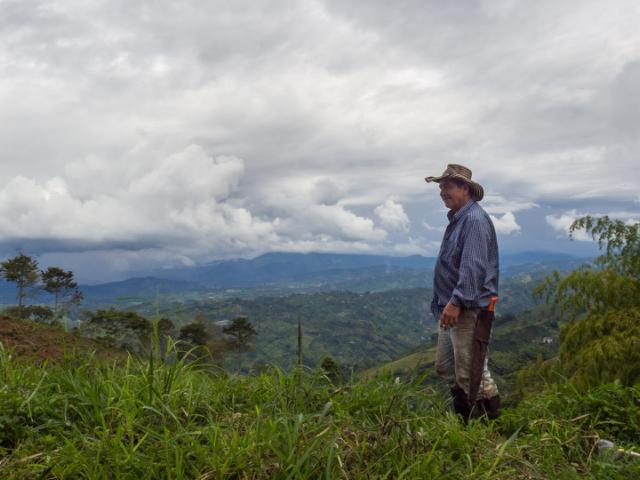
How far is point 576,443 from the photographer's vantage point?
3.86 metres

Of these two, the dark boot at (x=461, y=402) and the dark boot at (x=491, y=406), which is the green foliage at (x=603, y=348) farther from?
the dark boot at (x=461, y=402)

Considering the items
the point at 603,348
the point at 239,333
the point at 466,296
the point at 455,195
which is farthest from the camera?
the point at 239,333

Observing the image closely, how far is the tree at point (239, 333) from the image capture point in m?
63.1

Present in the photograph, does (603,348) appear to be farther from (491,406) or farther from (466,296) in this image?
(466,296)

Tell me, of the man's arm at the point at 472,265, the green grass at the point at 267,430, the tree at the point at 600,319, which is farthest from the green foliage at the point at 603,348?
the green grass at the point at 267,430

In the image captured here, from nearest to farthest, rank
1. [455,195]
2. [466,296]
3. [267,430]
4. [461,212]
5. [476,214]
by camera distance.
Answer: [267,430]
[466,296]
[476,214]
[461,212]
[455,195]

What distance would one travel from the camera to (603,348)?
7.45m

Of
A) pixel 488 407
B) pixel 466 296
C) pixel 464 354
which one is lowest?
pixel 488 407

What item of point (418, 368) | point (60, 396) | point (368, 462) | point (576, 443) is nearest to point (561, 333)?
point (576, 443)

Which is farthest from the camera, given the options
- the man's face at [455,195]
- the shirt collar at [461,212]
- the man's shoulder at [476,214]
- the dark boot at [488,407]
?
the man's face at [455,195]

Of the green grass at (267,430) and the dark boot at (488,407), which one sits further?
the dark boot at (488,407)

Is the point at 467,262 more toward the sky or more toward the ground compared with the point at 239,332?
more toward the sky

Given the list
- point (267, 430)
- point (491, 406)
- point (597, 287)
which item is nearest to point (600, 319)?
point (597, 287)

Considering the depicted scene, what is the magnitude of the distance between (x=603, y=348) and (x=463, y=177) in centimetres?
419
